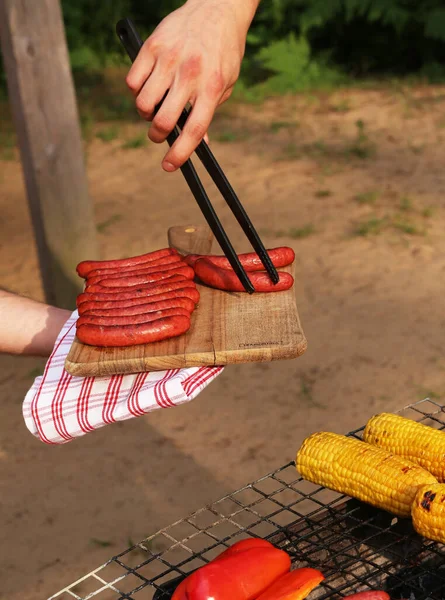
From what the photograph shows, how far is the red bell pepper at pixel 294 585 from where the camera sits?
2.06 meters

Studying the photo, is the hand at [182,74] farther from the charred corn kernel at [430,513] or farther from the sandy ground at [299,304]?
the sandy ground at [299,304]

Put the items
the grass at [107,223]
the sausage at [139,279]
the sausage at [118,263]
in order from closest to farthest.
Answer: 1. the sausage at [139,279]
2. the sausage at [118,263]
3. the grass at [107,223]

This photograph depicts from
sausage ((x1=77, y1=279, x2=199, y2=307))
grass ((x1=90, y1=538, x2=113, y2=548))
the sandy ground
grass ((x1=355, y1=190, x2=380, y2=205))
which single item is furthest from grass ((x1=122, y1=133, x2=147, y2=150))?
sausage ((x1=77, y1=279, x2=199, y2=307))

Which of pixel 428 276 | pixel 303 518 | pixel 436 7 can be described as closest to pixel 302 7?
pixel 436 7

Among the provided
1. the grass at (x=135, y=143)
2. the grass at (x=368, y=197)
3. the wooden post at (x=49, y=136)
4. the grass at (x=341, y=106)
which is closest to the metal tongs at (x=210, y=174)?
the wooden post at (x=49, y=136)

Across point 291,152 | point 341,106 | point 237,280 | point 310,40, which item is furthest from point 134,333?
point 310,40

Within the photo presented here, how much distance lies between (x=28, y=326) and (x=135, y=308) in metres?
0.62

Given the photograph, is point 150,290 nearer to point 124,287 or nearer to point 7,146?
point 124,287

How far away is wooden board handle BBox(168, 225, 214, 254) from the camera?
10.5 ft

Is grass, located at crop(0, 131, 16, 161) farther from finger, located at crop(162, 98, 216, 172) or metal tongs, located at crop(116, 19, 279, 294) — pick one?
finger, located at crop(162, 98, 216, 172)

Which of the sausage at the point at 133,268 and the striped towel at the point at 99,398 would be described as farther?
the sausage at the point at 133,268

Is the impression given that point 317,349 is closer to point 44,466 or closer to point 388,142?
point 44,466

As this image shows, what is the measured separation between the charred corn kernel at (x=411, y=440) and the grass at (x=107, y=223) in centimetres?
521

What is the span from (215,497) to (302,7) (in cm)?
858
